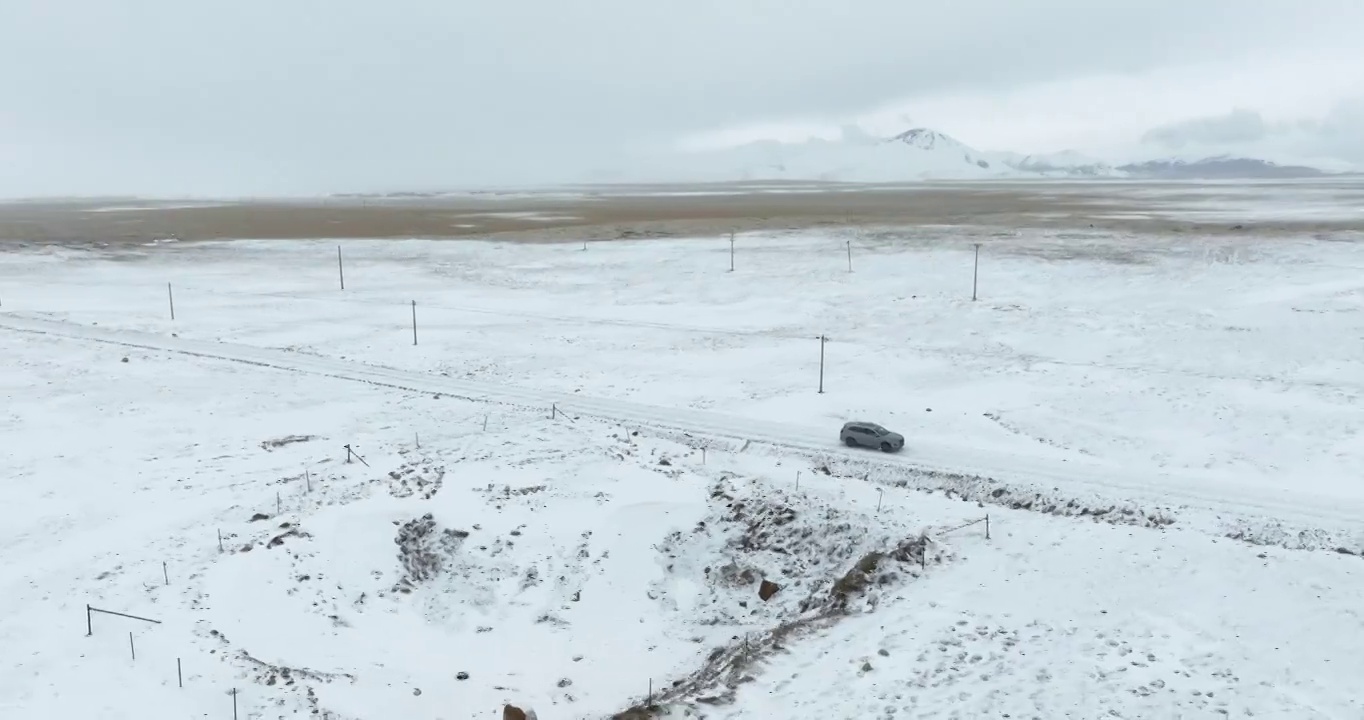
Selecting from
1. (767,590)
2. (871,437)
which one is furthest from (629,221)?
(767,590)

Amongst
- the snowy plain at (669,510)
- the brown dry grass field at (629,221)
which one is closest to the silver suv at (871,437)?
the snowy plain at (669,510)

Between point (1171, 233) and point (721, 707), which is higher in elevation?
point (1171, 233)

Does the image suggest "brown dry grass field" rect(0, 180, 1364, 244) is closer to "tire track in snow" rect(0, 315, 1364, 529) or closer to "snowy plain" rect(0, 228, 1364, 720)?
"snowy plain" rect(0, 228, 1364, 720)

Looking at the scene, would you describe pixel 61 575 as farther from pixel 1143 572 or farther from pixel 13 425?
pixel 1143 572

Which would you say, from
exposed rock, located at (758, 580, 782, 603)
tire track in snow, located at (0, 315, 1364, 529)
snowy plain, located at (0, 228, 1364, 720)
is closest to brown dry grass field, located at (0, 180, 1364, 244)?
snowy plain, located at (0, 228, 1364, 720)

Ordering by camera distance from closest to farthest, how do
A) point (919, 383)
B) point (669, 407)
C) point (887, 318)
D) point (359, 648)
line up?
point (359, 648), point (669, 407), point (919, 383), point (887, 318)

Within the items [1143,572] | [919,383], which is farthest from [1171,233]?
[1143,572]

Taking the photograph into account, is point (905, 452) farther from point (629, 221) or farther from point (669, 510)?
point (629, 221)
